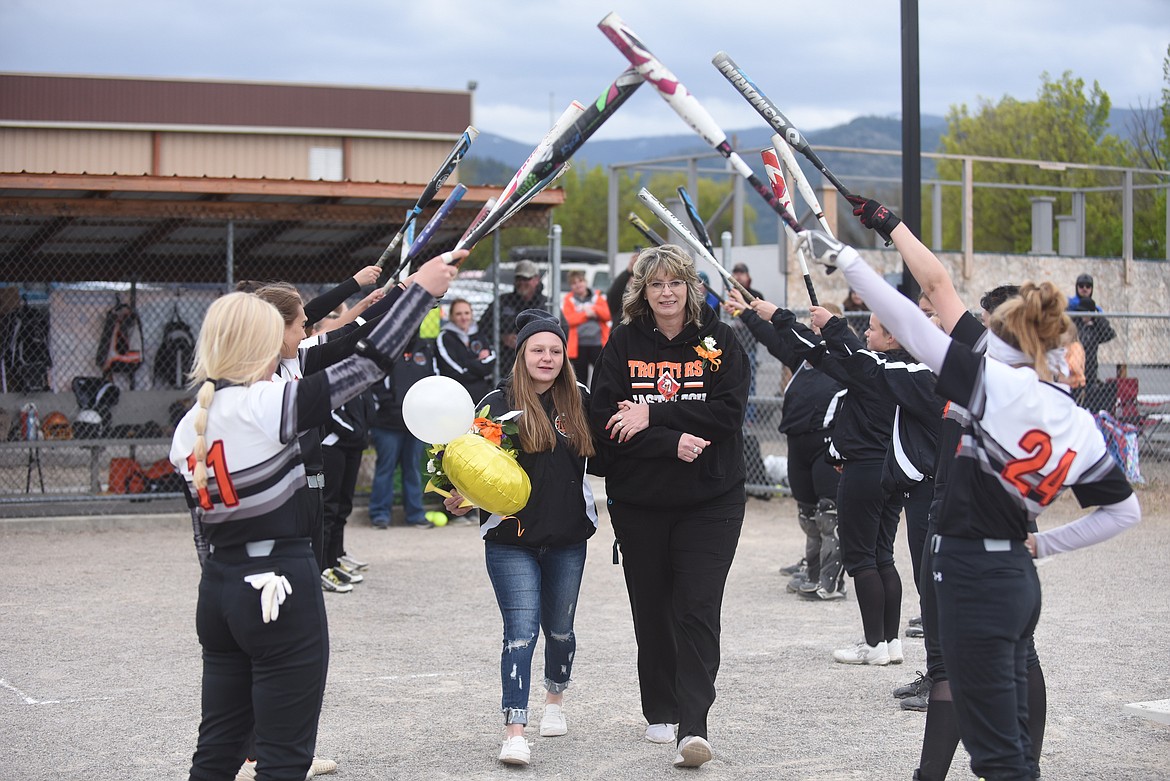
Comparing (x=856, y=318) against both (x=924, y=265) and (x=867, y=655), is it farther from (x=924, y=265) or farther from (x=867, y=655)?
(x=924, y=265)

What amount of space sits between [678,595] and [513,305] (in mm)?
7574

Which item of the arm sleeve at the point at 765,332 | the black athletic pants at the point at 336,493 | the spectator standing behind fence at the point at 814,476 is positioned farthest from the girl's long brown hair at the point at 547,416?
the black athletic pants at the point at 336,493

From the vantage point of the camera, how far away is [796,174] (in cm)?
507

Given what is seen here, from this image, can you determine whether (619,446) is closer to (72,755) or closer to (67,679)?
(72,755)

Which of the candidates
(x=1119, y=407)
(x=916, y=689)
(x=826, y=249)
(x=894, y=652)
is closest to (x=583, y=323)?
(x=1119, y=407)

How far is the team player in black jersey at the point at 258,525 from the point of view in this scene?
3545 mm

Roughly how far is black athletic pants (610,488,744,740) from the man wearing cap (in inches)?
250

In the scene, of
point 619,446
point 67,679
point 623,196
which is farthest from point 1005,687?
point 623,196

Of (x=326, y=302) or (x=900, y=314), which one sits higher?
(x=326, y=302)

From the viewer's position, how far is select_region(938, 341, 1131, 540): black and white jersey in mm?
3562

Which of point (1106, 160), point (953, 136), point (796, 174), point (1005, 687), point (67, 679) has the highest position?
point (953, 136)

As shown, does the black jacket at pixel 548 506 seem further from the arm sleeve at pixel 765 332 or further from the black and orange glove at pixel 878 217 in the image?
the black and orange glove at pixel 878 217

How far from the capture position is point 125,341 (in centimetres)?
1331

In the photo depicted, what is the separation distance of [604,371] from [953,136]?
41.4m
